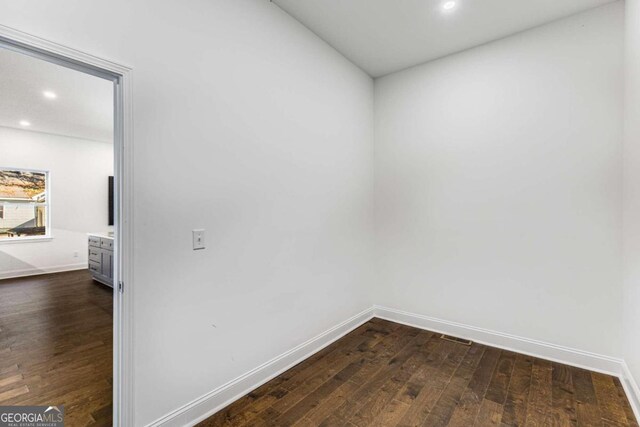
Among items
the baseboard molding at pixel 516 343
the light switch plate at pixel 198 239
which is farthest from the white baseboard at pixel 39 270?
the baseboard molding at pixel 516 343

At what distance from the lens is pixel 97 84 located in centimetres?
359

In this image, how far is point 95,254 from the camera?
5.53 meters

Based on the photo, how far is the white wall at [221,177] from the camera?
1591mm

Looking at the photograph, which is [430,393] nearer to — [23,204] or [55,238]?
[55,238]

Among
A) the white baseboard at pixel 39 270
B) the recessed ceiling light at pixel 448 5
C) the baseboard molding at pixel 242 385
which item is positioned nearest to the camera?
the baseboard molding at pixel 242 385

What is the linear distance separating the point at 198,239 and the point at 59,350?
7.48 ft

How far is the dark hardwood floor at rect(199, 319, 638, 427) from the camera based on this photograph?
185 cm

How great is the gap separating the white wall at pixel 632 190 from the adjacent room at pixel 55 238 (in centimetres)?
352

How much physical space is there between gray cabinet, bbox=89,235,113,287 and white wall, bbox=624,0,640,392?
6375 mm

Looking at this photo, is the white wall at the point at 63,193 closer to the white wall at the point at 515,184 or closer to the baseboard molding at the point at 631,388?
the white wall at the point at 515,184

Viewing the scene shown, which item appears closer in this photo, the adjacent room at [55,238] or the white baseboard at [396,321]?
the white baseboard at [396,321]

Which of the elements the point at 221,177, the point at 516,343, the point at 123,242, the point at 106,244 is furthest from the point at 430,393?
the point at 106,244

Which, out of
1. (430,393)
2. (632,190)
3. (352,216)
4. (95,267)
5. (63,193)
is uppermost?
(63,193)

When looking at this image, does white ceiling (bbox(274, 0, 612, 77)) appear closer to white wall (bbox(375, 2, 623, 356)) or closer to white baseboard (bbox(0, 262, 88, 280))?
white wall (bbox(375, 2, 623, 356))
